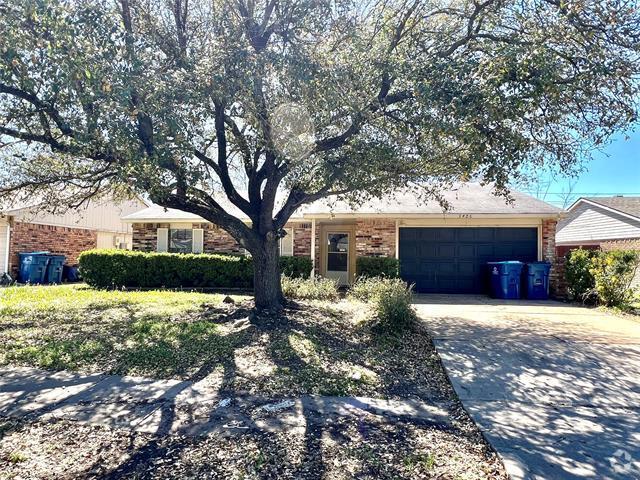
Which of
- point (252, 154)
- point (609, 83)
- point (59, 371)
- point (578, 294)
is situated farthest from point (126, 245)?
point (609, 83)

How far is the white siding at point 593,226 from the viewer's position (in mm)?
18516

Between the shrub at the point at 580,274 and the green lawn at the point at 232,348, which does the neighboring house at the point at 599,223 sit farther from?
the green lawn at the point at 232,348

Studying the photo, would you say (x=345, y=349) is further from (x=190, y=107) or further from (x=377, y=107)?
(x=190, y=107)

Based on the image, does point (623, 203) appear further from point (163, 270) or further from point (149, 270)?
point (149, 270)

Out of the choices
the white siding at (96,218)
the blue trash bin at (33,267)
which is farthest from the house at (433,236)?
the blue trash bin at (33,267)

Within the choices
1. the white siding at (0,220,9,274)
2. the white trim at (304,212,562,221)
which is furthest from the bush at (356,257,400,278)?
the white siding at (0,220,9,274)

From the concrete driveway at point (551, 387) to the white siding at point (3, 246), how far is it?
16.3 metres

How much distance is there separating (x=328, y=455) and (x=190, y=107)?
15.2 feet

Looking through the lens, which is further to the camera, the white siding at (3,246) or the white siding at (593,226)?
the white siding at (593,226)

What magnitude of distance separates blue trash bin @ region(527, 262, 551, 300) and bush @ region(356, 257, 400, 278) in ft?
12.6

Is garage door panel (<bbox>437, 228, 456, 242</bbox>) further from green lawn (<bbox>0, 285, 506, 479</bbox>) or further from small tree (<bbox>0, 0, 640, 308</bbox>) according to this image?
small tree (<bbox>0, 0, 640, 308</bbox>)

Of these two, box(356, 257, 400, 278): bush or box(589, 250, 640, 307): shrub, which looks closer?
box(589, 250, 640, 307): shrub

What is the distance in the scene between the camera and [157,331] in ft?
22.9

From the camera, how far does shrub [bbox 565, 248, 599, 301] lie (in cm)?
1088
